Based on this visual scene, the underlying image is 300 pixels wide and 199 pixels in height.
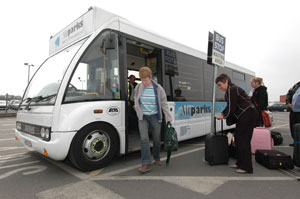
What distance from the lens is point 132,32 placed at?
13.0ft

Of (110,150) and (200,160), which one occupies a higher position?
(110,150)

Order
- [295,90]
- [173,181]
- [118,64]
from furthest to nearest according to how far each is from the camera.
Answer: [295,90], [118,64], [173,181]

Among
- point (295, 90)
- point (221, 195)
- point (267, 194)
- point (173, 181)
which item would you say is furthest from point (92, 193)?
point (295, 90)

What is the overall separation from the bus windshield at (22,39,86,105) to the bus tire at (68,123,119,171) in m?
0.77

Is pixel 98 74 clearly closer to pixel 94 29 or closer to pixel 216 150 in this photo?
pixel 94 29

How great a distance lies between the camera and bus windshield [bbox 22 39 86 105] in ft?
11.0

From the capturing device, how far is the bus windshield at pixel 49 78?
3.34 m

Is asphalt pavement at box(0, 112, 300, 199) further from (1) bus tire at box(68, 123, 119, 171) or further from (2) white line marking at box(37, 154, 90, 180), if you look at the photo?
(1) bus tire at box(68, 123, 119, 171)


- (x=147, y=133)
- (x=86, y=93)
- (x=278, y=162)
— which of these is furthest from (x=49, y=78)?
(x=278, y=162)

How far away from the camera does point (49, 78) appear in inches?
145

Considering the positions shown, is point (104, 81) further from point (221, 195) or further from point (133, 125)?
point (221, 195)

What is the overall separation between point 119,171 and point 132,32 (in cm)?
278

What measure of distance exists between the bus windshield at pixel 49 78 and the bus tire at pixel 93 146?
771 millimetres

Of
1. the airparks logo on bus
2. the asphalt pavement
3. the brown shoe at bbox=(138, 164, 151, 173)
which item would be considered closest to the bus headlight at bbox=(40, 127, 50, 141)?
the asphalt pavement
